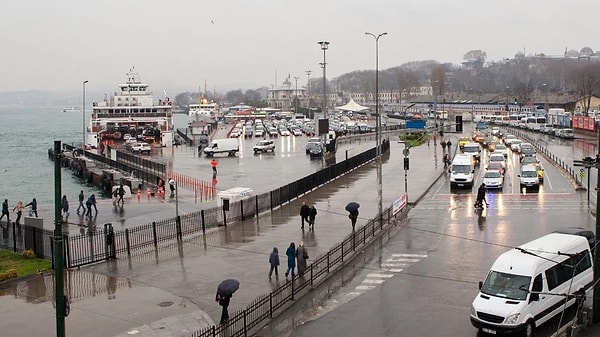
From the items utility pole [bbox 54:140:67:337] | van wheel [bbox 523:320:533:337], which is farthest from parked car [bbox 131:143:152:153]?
van wheel [bbox 523:320:533:337]

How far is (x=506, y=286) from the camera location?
15.1 m

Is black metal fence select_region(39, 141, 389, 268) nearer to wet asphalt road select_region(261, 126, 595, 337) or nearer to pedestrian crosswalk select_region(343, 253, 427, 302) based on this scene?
wet asphalt road select_region(261, 126, 595, 337)

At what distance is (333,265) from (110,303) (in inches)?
277

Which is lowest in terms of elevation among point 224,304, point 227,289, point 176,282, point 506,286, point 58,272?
point 176,282

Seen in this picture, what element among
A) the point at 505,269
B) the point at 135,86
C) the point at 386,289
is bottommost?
the point at 386,289

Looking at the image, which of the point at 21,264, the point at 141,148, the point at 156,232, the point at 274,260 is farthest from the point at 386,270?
the point at 141,148

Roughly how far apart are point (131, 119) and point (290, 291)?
98918 mm

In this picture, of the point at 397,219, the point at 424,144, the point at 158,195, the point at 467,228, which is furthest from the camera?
the point at 424,144

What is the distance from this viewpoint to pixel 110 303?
17.8 meters

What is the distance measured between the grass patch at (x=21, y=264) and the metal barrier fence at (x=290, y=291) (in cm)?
808

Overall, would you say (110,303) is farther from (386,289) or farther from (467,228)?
(467,228)

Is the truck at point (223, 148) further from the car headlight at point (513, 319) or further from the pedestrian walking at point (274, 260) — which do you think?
the car headlight at point (513, 319)

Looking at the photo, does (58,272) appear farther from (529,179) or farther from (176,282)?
(529,179)

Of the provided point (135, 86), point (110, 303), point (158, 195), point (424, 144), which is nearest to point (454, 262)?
point (110, 303)
